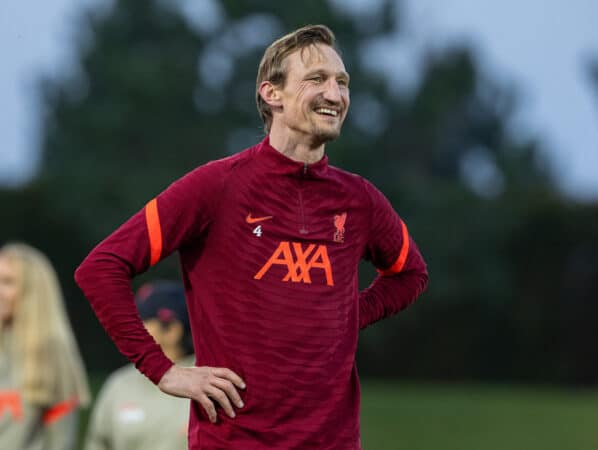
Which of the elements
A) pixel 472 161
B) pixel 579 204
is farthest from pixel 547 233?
pixel 472 161

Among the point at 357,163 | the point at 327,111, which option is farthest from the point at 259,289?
the point at 357,163

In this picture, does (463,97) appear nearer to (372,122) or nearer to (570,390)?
(372,122)

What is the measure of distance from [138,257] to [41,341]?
8.21ft

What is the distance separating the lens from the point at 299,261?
13.6 ft

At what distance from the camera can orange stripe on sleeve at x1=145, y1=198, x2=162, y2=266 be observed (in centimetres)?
406

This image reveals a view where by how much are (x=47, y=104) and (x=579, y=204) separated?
1410 centimetres

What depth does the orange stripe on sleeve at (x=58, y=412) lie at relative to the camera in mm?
6359

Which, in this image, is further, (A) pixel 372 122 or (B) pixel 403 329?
(A) pixel 372 122

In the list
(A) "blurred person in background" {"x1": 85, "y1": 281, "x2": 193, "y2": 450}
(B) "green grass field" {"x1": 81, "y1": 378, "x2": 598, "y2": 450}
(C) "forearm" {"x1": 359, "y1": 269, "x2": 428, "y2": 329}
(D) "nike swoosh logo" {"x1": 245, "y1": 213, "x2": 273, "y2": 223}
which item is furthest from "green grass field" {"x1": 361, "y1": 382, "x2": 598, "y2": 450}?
(D) "nike swoosh logo" {"x1": 245, "y1": 213, "x2": 273, "y2": 223}

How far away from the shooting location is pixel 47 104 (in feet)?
111

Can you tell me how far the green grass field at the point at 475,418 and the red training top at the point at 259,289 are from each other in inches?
469

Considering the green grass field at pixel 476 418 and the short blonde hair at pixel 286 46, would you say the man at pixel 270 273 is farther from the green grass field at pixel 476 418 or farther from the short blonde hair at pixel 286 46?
the green grass field at pixel 476 418

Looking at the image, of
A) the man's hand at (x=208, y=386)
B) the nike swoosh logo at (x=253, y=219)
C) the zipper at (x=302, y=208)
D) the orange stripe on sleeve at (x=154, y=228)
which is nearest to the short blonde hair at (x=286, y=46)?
the zipper at (x=302, y=208)

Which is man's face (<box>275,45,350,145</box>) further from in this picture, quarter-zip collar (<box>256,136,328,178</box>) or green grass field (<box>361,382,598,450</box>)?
green grass field (<box>361,382,598,450</box>)
